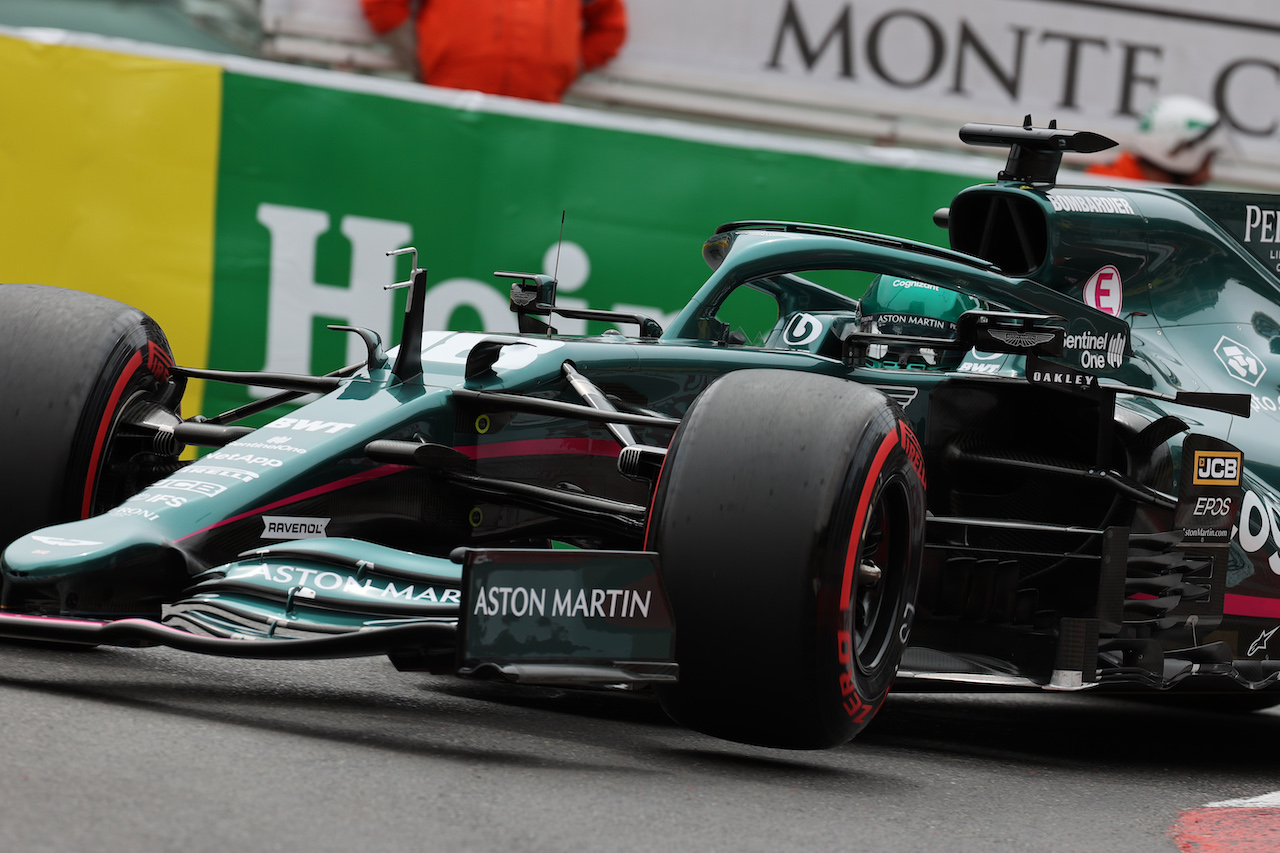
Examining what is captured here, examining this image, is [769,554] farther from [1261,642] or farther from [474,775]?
[1261,642]

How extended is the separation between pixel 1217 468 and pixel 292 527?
284 cm

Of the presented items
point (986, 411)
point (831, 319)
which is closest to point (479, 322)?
point (831, 319)

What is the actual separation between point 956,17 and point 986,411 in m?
7.99

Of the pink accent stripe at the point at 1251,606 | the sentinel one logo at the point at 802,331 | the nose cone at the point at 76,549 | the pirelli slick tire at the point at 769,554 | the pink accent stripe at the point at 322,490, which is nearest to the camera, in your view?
the pirelli slick tire at the point at 769,554

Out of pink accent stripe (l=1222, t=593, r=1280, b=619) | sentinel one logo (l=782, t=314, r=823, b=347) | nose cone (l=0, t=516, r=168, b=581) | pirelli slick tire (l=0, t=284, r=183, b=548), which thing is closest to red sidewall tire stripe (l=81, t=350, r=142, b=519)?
pirelli slick tire (l=0, t=284, r=183, b=548)

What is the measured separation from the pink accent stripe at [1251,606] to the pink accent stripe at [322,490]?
272 centimetres

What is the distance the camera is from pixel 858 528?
416 cm

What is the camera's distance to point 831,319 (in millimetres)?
5941

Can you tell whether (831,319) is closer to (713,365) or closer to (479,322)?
(713,365)

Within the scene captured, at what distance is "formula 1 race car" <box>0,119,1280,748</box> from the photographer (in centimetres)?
405

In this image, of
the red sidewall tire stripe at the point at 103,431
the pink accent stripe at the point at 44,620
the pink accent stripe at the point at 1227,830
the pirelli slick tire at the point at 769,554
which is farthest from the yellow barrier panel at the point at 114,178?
the pink accent stripe at the point at 1227,830

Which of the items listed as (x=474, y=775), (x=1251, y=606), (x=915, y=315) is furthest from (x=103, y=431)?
(x=1251, y=606)

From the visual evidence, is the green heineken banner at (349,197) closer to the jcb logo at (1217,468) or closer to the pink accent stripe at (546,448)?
the pink accent stripe at (546,448)

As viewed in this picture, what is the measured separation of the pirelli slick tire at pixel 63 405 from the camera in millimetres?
5145
